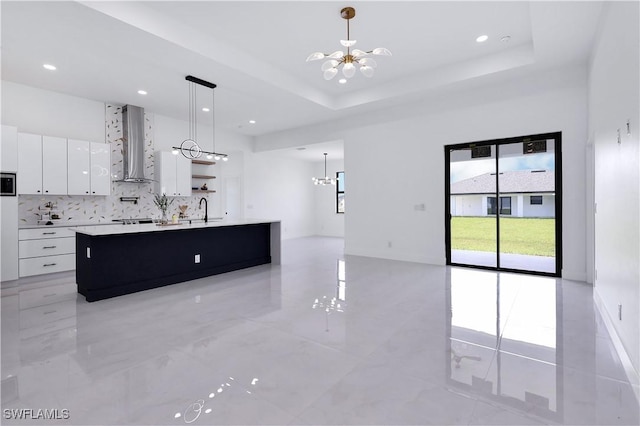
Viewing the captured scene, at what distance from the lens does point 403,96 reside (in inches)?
232

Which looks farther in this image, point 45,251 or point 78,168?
point 78,168

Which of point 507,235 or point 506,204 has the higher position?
point 506,204

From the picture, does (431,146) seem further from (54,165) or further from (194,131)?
(54,165)

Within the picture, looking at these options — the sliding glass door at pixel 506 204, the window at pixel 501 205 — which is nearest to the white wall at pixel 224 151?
the sliding glass door at pixel 506 204

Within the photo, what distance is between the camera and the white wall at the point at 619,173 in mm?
2184

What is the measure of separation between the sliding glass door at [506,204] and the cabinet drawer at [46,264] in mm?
6921

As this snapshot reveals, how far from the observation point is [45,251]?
5281 millimetres

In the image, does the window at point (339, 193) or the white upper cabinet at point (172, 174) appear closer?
the white upper cabinet at point (172, 174)

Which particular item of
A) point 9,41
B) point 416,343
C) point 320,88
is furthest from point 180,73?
point 416,343

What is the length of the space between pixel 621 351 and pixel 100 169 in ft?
25.2

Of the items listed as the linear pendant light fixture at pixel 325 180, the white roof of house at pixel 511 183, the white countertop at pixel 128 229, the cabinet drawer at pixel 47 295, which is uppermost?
the linear pendant light fixture at pixel 325 180

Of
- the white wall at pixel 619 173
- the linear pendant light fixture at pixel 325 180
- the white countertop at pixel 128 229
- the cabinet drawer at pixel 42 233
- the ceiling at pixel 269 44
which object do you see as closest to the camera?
the white wall at pixel 619 173

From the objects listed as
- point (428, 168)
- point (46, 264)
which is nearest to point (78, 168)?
point (46, 264)

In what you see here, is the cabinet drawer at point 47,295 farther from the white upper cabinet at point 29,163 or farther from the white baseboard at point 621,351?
the white baseboard at point 621,351
